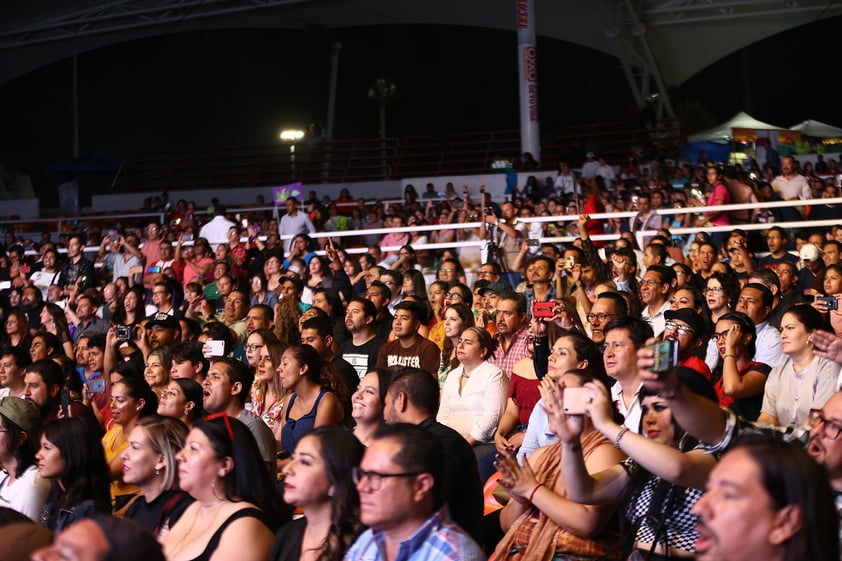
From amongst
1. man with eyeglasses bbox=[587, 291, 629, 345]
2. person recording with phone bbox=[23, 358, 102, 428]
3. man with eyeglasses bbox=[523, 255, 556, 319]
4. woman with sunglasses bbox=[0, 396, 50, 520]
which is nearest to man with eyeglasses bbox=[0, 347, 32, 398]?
person recording with phone bbox=[23, 358, 102, 428]

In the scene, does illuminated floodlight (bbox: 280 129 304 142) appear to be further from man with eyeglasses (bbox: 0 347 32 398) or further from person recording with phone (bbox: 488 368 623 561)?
person recording with phone (bbox: 488 368 623 561)

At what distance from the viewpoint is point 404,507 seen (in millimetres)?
3275

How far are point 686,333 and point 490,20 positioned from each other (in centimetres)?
1988

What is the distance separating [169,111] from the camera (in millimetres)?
32938

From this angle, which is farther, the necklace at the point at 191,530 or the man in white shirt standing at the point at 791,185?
the man in white shirt standing at the point at 791,185

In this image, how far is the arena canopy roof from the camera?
21.3 meters

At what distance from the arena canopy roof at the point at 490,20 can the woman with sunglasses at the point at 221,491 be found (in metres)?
18.2

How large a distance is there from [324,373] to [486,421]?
99 cm

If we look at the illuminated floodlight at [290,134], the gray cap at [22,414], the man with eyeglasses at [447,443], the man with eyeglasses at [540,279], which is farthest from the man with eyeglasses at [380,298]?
the illuminated floodlight at [290,134]

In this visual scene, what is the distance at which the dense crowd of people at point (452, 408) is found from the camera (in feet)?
10.7

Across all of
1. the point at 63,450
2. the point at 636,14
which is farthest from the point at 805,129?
the point at 63,450

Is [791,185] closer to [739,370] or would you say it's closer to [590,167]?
[739,370]

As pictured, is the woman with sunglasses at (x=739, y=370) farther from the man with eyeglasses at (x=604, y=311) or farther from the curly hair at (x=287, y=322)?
the curly hair at (x=287, y=322)

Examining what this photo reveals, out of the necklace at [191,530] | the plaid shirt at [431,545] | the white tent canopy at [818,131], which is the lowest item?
the necklace at [191,530]
